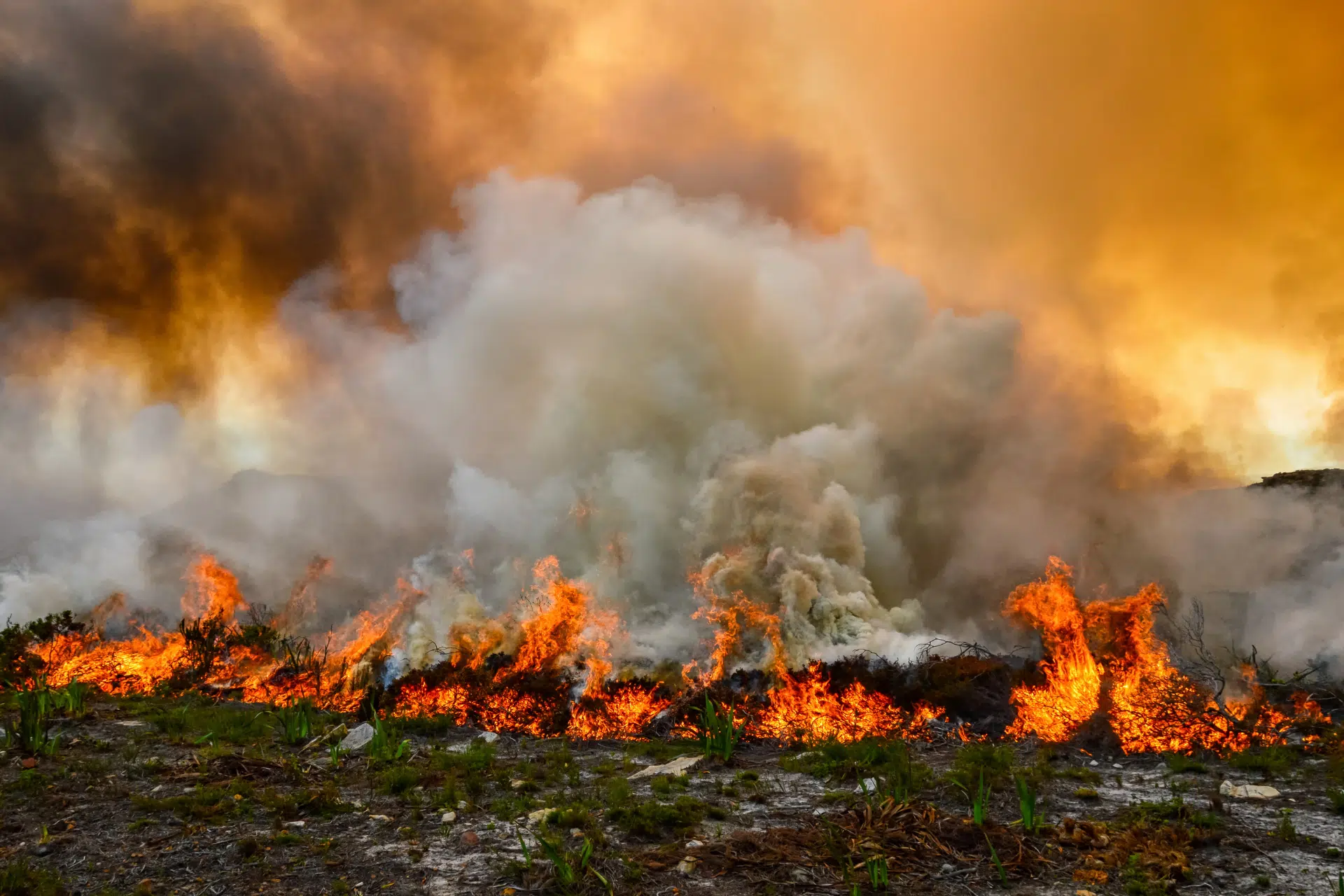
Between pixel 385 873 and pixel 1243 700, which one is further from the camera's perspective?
pixel 1243 700

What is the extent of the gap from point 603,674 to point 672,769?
33.3ft

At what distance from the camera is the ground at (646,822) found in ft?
25.3

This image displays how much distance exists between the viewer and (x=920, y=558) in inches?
1251

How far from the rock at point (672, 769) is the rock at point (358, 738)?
602 cm

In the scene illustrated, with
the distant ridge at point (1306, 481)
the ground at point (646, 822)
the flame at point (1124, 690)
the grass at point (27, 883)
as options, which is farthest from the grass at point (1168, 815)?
the distant ridge at point (1306, 481)

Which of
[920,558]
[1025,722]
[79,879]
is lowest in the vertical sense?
[1025,722]

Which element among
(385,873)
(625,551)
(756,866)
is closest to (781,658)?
(625,551)

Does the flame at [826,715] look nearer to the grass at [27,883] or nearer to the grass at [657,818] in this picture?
the grass at [657,818]

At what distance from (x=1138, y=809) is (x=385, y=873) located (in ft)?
35.7

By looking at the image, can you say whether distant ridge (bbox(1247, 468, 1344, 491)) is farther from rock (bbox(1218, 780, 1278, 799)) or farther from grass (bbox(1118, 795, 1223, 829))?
grass (bbox(1118, 795, 1223, 829))

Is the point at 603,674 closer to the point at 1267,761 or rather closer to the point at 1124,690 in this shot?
the point at 1124,690

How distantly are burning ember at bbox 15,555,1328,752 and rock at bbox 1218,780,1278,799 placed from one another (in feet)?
10.00

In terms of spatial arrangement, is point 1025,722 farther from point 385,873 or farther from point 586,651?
point 385,873

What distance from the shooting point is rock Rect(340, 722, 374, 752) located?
14328mm
